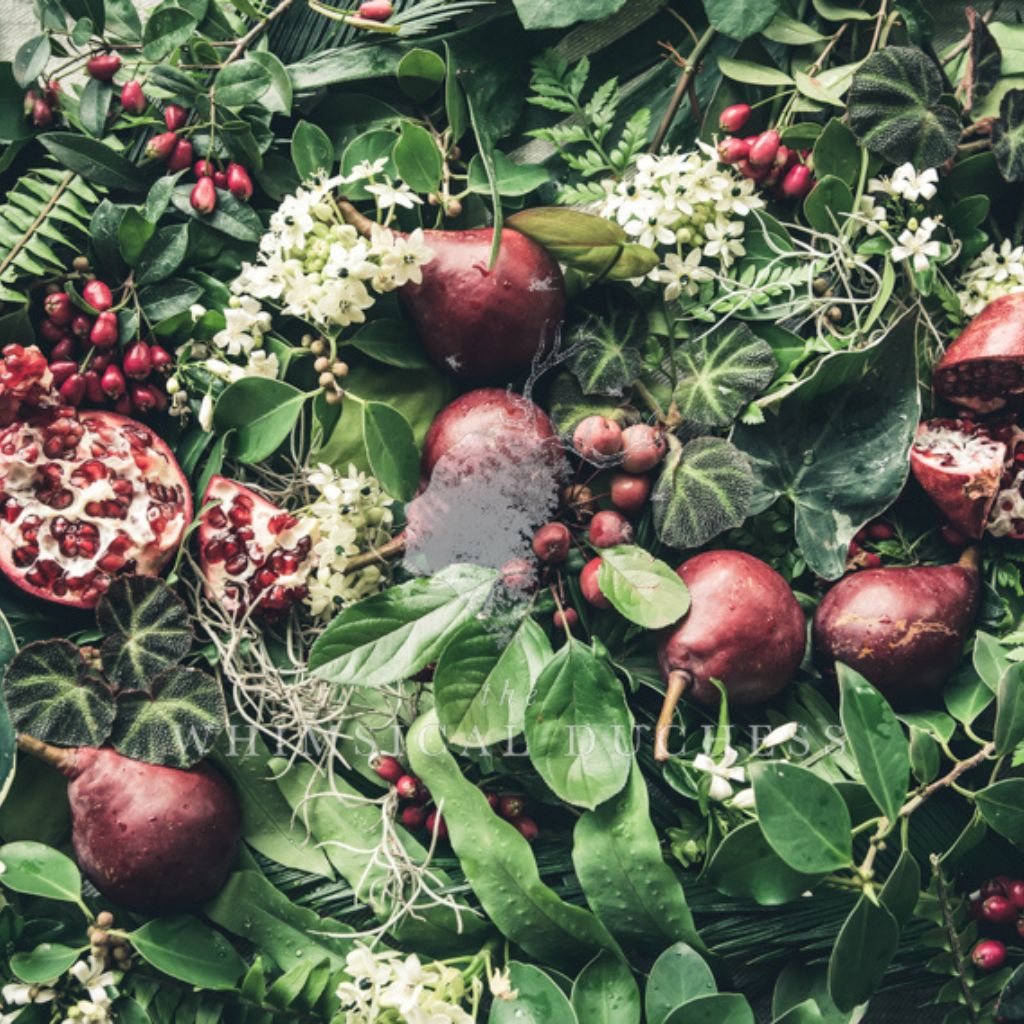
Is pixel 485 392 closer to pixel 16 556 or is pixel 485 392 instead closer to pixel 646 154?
pixel 646 154

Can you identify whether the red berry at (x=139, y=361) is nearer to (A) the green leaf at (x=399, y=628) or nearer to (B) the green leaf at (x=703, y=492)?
(A) the green leaf at (x=399, y=628)

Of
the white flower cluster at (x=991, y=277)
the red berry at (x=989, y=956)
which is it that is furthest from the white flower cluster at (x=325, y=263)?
the red berry at (x=989, y=956)

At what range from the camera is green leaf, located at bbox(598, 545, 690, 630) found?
1.23 meters

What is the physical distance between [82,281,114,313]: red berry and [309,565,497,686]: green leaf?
1.60 ft

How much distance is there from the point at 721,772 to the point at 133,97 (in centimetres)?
106

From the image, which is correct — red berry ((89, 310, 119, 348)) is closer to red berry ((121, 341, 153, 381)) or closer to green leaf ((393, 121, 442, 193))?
red berry ((121, 341, 153, 381))

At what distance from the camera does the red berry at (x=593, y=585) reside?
4.19ft

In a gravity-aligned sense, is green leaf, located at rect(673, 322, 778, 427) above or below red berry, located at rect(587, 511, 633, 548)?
above

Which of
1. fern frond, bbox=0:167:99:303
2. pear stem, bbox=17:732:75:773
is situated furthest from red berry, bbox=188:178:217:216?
pear stem, bbox=17:732:75:773

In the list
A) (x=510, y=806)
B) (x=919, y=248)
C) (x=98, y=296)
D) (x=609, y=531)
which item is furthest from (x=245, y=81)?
(x=510, y=806)

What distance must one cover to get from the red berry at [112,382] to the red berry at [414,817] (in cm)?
62

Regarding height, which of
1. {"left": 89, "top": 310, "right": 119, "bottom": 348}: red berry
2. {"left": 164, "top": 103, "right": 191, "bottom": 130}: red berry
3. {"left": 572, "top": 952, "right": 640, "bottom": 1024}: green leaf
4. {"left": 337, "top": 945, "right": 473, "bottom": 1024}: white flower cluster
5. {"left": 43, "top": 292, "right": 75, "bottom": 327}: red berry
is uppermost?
{"left": 164, "top": 103, "right": 191, "bottom": 130}: red berry

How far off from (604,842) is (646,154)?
2.70 feet

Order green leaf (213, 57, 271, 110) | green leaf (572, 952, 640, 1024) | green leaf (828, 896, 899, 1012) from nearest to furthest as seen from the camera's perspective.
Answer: green leaf (828, 896, 899, 1012) → green leaf (572, 952, 640, 1024) → green leaf (213, 57, 271, 110)
